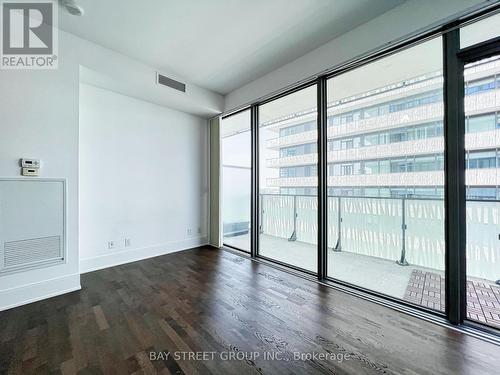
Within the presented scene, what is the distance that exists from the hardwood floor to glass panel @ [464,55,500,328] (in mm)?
526

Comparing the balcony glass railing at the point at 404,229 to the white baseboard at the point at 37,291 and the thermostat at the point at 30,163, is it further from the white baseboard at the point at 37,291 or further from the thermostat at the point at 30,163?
the thermostat at the point at 30,163

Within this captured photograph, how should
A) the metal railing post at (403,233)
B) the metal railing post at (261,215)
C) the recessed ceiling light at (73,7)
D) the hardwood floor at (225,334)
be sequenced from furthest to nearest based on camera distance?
the metal railing post at (261,215), the metal railing post at (403,233), the recessed ceiling light at (73,7), the hardwood floor at (225,334)

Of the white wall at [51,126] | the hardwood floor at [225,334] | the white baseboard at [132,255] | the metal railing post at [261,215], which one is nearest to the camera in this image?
the hardwood floor at [225,334]

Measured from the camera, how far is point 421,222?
2230 millimetres

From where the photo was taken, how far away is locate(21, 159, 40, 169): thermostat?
88.3 inches

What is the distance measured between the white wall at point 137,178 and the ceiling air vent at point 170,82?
588mm

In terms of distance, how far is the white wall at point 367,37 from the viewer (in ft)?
6.17

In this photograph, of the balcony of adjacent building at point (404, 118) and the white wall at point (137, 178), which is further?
the white wall at point (137, 178)

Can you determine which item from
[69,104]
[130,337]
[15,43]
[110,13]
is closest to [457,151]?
[130,337]

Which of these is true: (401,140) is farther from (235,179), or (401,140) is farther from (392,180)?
(235,179)

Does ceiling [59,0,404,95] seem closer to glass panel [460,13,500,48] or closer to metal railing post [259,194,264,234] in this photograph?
glass panel [460,13,500,48]

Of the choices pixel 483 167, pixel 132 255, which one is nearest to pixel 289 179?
pixel 483 167

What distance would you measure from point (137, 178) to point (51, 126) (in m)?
1.33

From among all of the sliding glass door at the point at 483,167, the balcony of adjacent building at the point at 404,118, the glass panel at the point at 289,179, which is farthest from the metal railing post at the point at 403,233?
the glass panel at the point at 289,179
